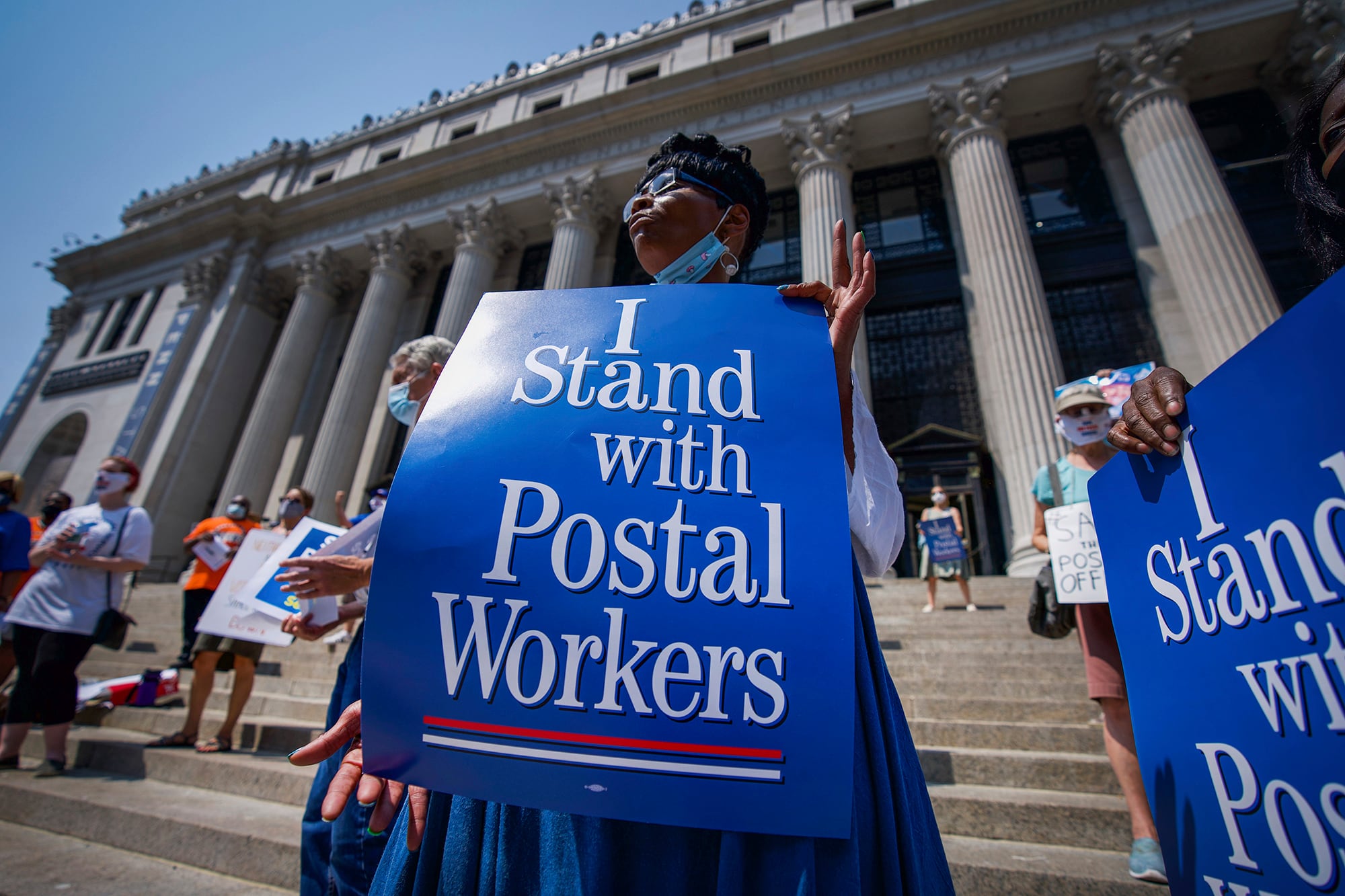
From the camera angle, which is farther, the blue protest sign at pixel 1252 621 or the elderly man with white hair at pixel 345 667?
the elderly man with white hair at pixel 345 667

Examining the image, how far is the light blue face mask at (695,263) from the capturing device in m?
1.36

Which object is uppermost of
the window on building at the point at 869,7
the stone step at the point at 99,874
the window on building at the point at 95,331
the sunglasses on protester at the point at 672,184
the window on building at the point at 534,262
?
the window on building at the point at 869,7

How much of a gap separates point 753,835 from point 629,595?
0.41 meters

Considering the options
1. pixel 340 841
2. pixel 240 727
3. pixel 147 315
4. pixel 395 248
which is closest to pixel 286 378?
pixel 395 248

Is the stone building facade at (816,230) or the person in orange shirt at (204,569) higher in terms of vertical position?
the stone building facade at (816,230)

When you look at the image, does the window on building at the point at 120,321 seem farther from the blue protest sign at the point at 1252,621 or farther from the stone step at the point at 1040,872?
the blue protest sign at the point at 1252,621

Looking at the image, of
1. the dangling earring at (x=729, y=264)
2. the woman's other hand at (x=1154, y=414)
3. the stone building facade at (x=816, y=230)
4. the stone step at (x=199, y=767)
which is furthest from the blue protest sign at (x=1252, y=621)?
the stone building facade at (x=816, y=230)

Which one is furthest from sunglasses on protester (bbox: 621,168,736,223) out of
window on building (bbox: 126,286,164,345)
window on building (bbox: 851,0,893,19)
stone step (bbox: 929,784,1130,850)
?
window on building (bbox: 126,286,164,345)

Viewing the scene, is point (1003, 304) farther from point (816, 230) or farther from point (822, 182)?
point (822, 182)

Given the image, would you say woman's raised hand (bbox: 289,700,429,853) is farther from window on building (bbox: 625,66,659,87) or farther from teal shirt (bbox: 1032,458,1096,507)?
window on building (bbox: 625,66,659,87)

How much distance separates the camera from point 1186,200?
8.32 meters

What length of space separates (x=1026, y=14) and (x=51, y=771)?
51.4ft

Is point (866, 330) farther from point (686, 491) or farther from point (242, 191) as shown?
point (242, 191)

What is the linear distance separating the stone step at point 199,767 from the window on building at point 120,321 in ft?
63.5
